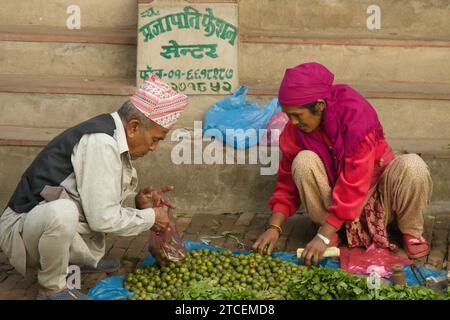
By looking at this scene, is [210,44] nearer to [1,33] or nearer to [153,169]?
[153,169]

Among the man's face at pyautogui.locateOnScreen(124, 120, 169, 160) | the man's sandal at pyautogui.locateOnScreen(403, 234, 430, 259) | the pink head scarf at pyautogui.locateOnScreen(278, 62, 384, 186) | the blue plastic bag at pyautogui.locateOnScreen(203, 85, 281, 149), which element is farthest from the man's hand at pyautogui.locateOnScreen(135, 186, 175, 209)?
the man's sandal at pyautogui.locateOnScreen(403, 234, 430, 259)

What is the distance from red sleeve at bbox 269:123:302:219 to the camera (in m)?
5.78

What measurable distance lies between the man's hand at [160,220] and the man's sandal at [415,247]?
61.9 inches

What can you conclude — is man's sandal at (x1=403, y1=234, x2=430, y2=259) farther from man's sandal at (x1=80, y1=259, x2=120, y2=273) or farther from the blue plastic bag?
man's sandal at (x1=80, y1=259, x2=120, y2=273)

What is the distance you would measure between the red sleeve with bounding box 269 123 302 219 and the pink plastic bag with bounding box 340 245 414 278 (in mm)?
456

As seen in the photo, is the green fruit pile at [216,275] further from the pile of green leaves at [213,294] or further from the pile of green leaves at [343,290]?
the pile of green leaves at [343,290]

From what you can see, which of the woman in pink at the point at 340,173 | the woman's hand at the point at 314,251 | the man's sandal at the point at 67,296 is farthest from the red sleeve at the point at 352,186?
the man's sandal at the point at 67,296

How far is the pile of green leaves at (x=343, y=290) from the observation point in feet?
13.8

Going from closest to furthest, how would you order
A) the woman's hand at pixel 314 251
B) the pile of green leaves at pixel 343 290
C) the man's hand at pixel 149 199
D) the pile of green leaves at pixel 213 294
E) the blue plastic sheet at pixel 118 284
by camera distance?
the pile of green leaves at pixel 343 290
the pile of green leaves at pixel 213 294
the blue plastic sheet at pixel 118 284
the man's hand at pixel 149 199
the woman's hand at pixel 314 251

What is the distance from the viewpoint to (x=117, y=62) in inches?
284

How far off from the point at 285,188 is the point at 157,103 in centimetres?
135

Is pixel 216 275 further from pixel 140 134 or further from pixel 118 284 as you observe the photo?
pixel 140 134

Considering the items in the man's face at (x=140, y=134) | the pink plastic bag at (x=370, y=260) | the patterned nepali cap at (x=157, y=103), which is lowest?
the pink plastic bag at (x=370, y=260)

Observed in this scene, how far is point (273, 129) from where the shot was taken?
254 inches
